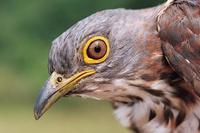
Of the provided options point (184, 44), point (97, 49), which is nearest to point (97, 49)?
point (97, 49)

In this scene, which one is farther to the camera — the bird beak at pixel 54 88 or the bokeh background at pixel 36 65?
the bokeh background at pixel 36 65

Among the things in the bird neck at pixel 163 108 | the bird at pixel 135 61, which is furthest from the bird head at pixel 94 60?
the bird neck at pixel 163 108

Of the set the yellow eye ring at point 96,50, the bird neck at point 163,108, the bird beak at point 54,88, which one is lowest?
the bird neck at point 163,108

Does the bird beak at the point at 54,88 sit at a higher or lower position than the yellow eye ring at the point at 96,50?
lower

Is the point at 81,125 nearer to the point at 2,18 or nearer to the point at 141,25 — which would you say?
the point at 2,18

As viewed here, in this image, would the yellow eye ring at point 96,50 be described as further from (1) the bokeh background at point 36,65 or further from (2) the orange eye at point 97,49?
(1) the bokeh background at point 36,65

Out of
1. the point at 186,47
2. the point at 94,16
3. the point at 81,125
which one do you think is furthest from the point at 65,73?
the point at 81,125

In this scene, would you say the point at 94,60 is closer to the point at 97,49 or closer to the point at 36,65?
the point at 97,49
